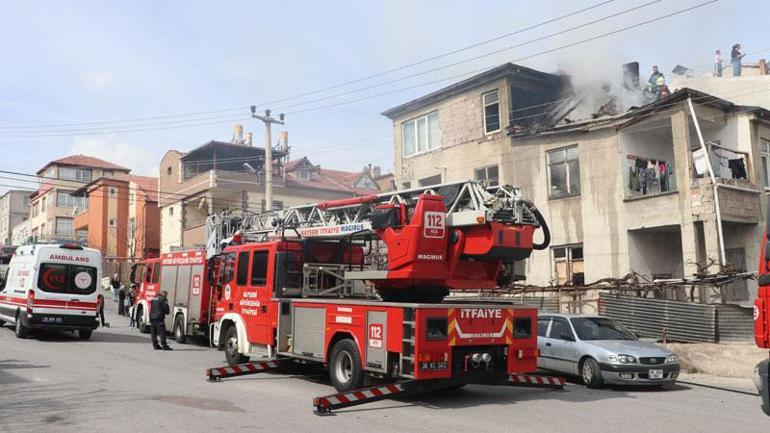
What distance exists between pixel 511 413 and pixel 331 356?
308 cm

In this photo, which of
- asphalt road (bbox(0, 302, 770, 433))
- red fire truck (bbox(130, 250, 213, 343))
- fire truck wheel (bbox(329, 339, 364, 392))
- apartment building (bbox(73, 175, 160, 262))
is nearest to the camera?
asphalt road (bbox(0, 302, 770, 433))

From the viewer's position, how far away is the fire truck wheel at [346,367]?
32.3 feet

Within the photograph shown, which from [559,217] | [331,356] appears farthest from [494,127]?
[331,356]

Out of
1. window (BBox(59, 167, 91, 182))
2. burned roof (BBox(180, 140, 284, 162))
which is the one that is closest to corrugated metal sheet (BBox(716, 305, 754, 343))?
burned roof (BBox(180, 140, 284, 162))

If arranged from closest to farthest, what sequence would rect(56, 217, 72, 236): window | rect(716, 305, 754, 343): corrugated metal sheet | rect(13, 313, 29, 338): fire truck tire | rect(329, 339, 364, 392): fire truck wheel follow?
rect(329, 339, 364, 392): fire truck wheel < rect(716, 305, 754, 343): corrugated metal sheet < rect(13, 313, 29, 338): fire truck tire < rect(56, 217, 72, 236): window

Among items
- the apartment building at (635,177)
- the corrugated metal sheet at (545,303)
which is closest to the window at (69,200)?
the apartment building at (635,177)

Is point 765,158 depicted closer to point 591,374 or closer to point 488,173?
point 488,173

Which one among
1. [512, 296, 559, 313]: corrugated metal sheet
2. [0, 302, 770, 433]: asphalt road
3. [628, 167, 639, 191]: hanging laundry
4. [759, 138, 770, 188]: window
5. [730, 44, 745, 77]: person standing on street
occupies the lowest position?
[0, 302, 770, 433]: asphalt road

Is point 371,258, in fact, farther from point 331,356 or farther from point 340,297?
point 331,356

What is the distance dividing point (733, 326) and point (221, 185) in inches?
1257

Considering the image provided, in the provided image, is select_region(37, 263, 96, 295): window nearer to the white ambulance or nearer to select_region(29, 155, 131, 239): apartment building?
the white ambulance

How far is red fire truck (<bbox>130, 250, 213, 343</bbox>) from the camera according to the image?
1781 cm

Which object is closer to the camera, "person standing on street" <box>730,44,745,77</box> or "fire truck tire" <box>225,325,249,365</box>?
"fire truck tire" <box>225,325,249,365</box>

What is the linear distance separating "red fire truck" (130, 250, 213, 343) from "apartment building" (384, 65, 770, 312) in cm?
1122
